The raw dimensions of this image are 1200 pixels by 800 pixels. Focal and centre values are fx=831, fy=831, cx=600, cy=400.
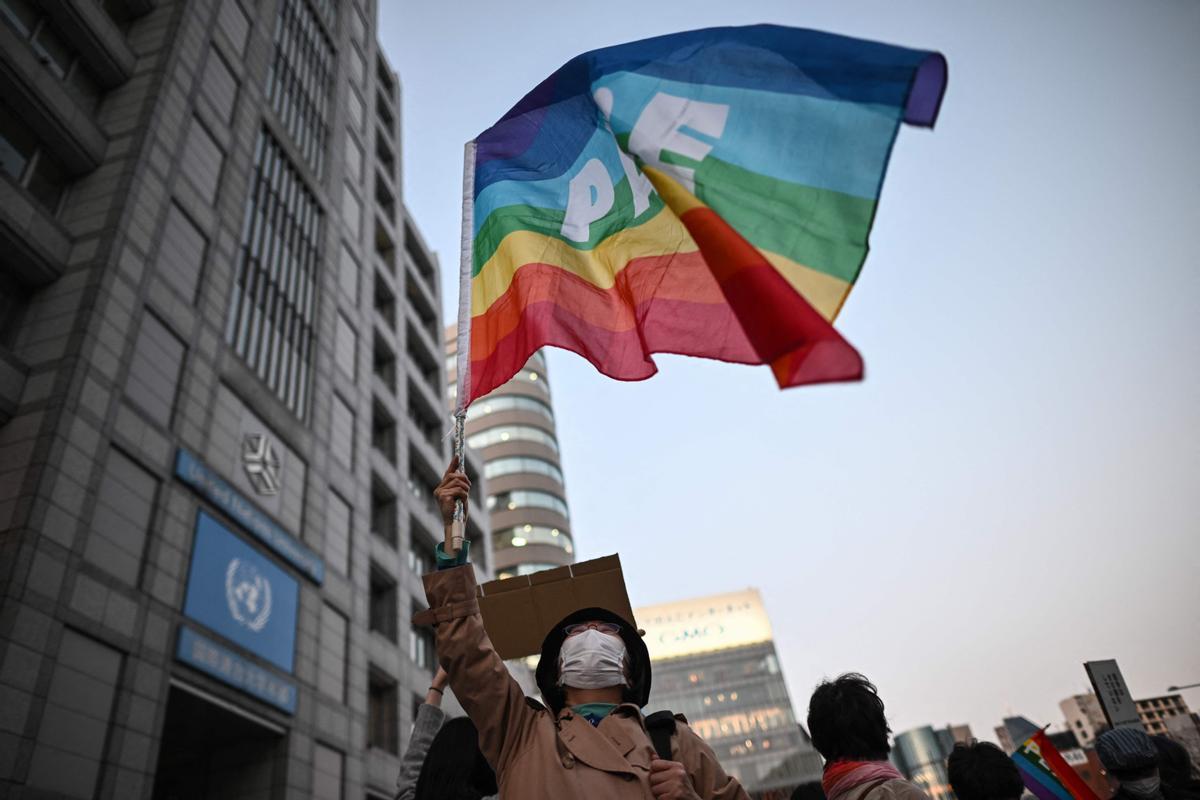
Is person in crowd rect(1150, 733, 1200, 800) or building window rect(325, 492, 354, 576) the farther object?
building window rect(325, 492, 354, 576)

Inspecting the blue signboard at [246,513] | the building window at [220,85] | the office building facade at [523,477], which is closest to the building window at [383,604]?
the blue signboard at [246,513]

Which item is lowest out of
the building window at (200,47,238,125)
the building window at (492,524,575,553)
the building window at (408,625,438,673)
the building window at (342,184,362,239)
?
the building window at (408,625,438,673)

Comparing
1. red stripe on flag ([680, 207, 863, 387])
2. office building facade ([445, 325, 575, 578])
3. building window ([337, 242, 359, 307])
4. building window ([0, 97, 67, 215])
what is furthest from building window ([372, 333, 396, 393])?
red stripe on flag ([680, 207, 863, 387])

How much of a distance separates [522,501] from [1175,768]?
50.8 metres

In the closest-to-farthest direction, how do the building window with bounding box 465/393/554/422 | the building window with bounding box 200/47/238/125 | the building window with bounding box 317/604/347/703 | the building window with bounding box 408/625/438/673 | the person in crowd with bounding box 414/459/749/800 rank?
the person in crowd with bounding box 414/459/749/800, the building window with bounding box 317/604/347/703, the building window with bounding box 200/47/238/125, the building window with bounding box 408/625/438/673, the building window with bounding box 465/393/554/422

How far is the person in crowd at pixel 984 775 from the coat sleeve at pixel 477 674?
2309 mm

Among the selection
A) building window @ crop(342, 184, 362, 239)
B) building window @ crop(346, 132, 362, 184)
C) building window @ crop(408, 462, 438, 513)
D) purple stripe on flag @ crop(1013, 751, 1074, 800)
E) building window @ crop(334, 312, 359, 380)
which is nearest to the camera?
purple stripe on flag @ crop(1013, 751, 1074, 800)

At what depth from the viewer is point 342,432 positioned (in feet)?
79.2

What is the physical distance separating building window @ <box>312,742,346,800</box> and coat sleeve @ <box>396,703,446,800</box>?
15.8 meters

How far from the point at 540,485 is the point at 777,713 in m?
46.2

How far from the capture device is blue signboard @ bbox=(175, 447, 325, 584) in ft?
51.7

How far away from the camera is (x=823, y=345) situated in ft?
10.1

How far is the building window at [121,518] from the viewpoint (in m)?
13.1

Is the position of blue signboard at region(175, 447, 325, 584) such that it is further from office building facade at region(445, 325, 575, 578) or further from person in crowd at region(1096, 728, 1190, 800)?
office building facade at region(445, 325, 575, 578)
